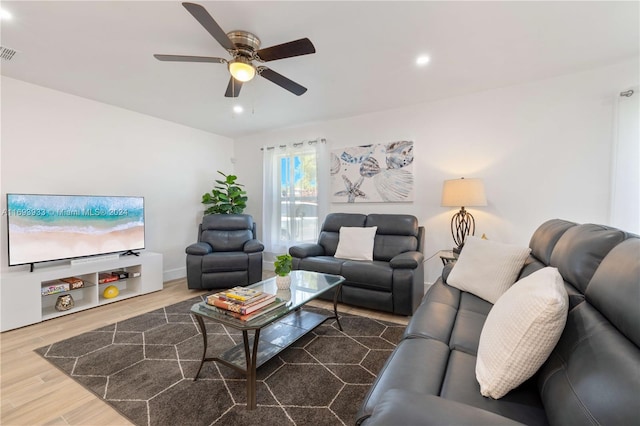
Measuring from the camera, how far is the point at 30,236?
8.73 feet

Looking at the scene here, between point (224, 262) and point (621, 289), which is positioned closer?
point (621, 289)

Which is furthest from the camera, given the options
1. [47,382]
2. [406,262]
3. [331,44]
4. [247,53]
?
[406,262]

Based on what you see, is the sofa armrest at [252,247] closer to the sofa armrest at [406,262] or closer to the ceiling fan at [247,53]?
the sofa armrest at [406,262]

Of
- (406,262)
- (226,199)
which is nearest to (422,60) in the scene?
(406,262)

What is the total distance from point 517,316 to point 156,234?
433cm

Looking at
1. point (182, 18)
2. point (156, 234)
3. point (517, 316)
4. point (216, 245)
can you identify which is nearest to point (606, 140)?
point (517, 316)

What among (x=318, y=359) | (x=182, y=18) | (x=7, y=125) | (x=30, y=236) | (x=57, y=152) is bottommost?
(x=318, y=359)

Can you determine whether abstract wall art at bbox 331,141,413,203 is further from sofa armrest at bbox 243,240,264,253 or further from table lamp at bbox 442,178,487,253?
sofa armrest at bbox 243,240,264,253

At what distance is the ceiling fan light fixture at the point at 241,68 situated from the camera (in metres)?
2.02

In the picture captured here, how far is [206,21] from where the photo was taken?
5.10 feet

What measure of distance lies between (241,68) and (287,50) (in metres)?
0.44

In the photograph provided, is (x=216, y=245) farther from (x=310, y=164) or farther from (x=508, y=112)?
(x=508, y=112)

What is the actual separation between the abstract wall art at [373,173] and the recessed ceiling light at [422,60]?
1190 millimetres

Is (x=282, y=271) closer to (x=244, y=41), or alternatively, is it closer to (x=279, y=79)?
(x=279, y=79)
